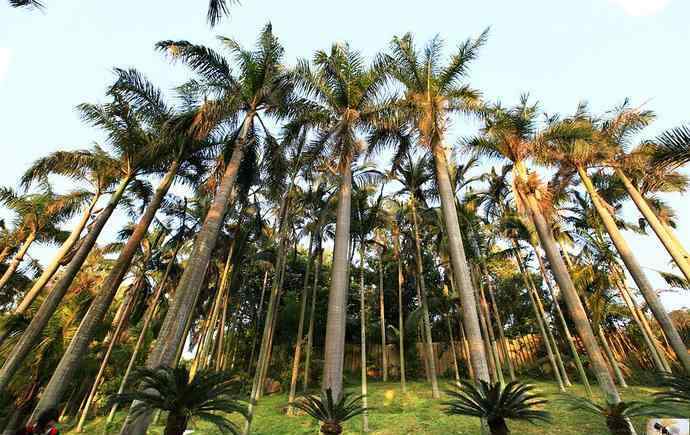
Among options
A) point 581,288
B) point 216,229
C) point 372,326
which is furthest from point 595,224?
point 216,229

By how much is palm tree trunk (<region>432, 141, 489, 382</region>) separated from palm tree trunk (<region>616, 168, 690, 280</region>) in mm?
6479

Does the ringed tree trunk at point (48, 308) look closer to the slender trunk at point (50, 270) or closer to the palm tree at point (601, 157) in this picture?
the slender trunk at point (50, 270)

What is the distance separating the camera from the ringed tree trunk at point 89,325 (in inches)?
294

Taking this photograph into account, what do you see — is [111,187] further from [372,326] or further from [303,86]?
[372,326]

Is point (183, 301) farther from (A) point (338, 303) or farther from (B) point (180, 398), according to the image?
(A) point (338, 303)

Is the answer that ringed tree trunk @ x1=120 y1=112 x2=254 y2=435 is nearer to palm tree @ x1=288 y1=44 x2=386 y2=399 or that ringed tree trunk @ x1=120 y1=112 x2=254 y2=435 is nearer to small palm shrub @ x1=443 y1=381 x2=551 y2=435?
palm tree @ x1=288 y1=44 x2=386 y2=399

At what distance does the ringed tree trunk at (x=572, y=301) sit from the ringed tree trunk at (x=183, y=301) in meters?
9.81

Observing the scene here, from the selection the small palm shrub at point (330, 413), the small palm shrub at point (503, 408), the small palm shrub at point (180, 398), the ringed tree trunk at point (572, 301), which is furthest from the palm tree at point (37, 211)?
the ringed tree trunk at point (572, 301)

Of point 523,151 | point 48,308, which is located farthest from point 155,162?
point 523,151

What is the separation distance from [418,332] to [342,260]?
41.4ft

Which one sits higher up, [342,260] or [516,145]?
[516,145]

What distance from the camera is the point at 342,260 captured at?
10.3 meters

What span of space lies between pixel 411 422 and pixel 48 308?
35.8ft

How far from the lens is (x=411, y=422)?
9.63 metres
